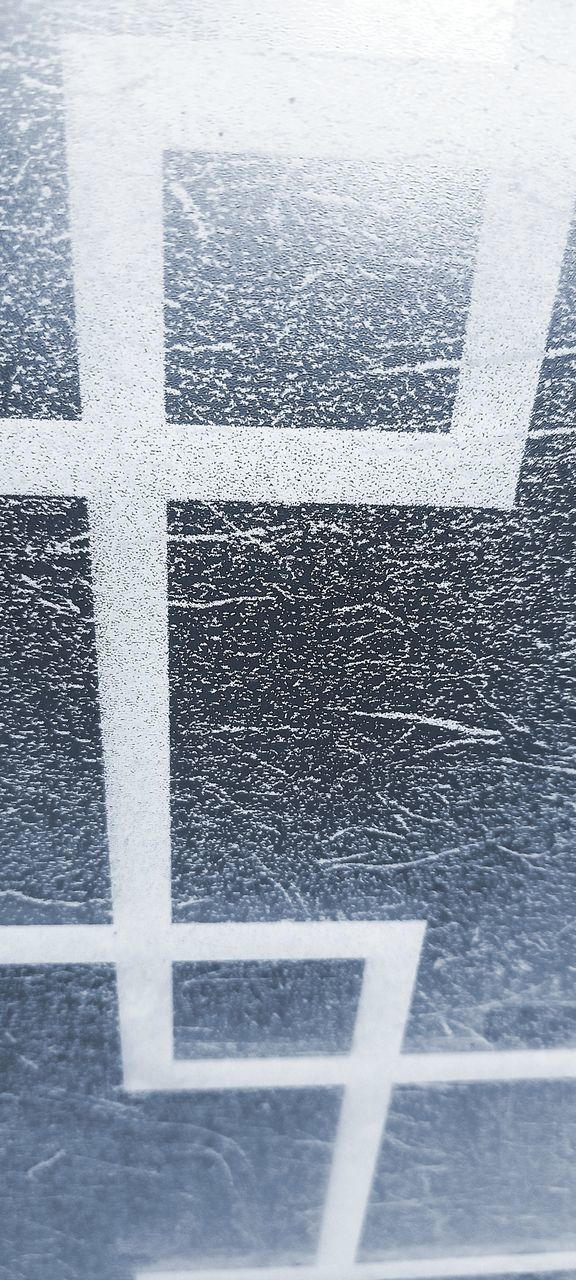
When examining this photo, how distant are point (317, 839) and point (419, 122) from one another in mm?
589

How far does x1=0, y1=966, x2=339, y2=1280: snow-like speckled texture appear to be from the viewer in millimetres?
609

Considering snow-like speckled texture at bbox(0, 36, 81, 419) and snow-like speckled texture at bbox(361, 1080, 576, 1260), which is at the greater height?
snow-like speckled texture at bbox(0, 36, 81, 419)

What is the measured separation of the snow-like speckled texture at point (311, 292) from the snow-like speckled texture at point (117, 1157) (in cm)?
49

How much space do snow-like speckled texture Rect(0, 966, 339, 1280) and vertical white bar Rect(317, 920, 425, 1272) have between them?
0.05 ft

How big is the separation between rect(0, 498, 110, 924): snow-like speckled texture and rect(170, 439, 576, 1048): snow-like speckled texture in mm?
69

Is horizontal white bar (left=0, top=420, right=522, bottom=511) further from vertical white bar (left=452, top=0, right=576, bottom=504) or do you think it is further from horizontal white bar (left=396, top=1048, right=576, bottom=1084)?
horizontal white bar (left=396, top=1048, right=576, bottom=1084)

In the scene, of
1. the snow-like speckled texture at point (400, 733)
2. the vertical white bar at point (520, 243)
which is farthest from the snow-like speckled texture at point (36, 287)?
the vertical white bar at point (520, 243)

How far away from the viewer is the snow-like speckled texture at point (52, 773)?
2.01ft

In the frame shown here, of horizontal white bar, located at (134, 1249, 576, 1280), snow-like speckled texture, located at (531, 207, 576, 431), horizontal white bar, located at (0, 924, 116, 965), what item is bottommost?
horizontal white bar, located at (134, 1249, 576, 1280)

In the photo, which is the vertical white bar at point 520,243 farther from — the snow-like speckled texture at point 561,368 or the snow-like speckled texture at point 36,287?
the snow-like speckled texture at point 36,287

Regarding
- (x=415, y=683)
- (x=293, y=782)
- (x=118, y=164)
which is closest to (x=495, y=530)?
(x=415, y=683)

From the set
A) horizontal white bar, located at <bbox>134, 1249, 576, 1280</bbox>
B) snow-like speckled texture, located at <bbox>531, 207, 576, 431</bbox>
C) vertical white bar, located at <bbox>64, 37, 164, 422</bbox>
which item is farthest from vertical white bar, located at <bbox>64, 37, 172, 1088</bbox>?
snow-like speckled texture, located at <bbox>531, 207, 576, 431</bbox>

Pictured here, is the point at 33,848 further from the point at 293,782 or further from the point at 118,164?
the point at 118,164

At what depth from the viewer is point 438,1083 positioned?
639mm
